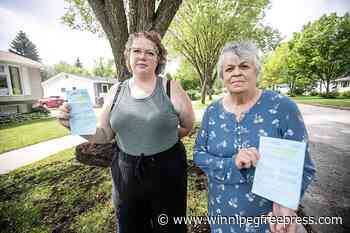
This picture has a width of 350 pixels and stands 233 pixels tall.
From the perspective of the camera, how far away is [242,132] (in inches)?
51.5

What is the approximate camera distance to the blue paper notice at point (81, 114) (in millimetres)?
1368

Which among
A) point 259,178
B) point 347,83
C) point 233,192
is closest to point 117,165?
point 233,192

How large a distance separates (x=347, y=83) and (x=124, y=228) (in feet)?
145

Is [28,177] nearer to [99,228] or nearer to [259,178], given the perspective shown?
[99,228]

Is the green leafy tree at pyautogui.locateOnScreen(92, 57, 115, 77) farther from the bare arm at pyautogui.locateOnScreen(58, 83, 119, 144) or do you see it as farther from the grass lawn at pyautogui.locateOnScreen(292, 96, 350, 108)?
the bare arm at pyautogui.locateOnScreen(58, 83, 119, 144)

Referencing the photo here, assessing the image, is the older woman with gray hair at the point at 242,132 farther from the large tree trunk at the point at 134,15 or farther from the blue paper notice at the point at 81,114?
the large tree trunk at the point at 134,15

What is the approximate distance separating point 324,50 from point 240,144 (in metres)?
29.6

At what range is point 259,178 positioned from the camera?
1.10 m

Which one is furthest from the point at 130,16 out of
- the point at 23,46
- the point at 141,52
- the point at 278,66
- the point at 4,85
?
the point at 23,46

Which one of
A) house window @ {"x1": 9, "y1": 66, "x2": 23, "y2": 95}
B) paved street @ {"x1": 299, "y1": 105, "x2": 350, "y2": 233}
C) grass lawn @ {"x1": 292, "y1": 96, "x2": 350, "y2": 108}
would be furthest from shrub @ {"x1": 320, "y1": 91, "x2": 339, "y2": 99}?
house window @ {"x1": 9, "y1": 66, "x2": 23, "y2": 95}

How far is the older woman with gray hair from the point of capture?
1195 mm

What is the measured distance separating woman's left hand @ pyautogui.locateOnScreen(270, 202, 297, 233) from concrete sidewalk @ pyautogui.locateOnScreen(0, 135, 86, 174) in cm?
628

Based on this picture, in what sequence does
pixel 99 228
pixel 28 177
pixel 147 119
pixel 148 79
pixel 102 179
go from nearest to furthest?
1. pixel 147 119
2. pixel 148 79
3. pixel 99 228
4. pixel 102 179
5. pixel 28 177

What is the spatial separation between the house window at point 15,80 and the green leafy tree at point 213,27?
1456cm
